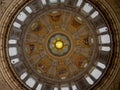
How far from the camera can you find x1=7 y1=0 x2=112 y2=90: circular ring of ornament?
79.6 ft

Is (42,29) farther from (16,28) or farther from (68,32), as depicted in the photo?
(16,28)

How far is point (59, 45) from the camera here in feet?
95.7

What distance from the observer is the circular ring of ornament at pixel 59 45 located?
2425 centimetres

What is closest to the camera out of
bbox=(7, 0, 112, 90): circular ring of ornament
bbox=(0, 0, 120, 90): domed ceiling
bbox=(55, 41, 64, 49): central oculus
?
bbox=(0, 0, 120, 90): domed ceiling

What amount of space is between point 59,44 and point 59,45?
0.32 feet

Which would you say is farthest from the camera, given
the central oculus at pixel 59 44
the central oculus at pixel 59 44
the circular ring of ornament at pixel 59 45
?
the central oculus at pixel 59 44

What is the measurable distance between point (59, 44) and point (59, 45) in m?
0.10

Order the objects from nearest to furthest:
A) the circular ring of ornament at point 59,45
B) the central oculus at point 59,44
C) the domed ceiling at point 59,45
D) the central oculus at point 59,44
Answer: the domed ceiling at point 59,45 → the circular ring of ornament at point 59,45 → the central oculus at point 59,44 → the central oculus at point 59,44

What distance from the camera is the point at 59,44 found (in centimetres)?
2917

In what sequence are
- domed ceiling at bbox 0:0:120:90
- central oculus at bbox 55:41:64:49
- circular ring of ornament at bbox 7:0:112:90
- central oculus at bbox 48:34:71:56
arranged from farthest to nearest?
central oculus at bbox 55:41:64:49 → central oculus at bbox 48:34:71:56 → circular ring of ornament at bbox 7:0:112:90 → domed ceiling at bbox 0:0:120:90

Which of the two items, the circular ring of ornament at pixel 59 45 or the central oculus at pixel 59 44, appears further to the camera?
the central oculus at pixel 59 44

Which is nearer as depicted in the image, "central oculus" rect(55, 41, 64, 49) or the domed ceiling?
the domed ceiling

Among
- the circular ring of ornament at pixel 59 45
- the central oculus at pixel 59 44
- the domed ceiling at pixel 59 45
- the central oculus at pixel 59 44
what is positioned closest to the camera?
the domed ceiling at pixel 59 45

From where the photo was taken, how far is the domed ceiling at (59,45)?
24.0m
